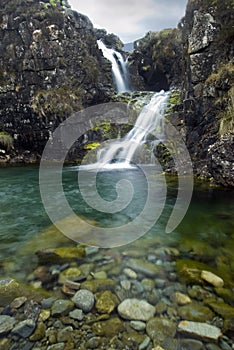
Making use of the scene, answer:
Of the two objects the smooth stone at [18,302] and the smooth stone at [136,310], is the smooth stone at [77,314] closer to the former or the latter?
the smooth stone at [136,310]

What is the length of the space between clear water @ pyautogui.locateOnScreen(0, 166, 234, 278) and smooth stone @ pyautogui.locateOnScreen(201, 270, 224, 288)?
139 centimetres

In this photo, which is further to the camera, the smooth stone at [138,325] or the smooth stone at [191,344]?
the smooth stone at [138,325]

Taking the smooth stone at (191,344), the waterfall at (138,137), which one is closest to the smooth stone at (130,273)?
the smooth stone at (191,344)

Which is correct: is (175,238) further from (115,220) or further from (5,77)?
(5,77)

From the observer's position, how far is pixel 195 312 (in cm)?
301

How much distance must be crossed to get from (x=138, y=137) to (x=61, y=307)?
15699mm

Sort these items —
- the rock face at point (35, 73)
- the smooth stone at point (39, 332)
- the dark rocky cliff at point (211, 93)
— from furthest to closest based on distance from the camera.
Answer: the rock face at point (35, 73)
the dark rocky cliff at point (211, 93)
the smooth stone at point (39, 332)

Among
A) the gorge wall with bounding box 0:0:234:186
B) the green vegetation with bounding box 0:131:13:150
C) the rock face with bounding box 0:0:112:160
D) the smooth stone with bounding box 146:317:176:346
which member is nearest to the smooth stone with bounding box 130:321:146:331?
the smooth stone with bounding box 146:317:176:346

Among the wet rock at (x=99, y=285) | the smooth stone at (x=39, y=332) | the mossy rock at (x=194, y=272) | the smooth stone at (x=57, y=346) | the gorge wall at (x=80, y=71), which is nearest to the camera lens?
the smooth stone at (x=57, y=346)

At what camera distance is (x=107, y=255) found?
4.50 metres

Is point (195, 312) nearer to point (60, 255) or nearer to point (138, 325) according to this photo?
Result: point (138, 325)

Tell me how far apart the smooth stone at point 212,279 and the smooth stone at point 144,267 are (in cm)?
72

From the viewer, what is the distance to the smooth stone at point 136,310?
2.93 meters

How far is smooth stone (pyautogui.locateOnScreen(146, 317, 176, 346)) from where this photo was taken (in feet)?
8.61
